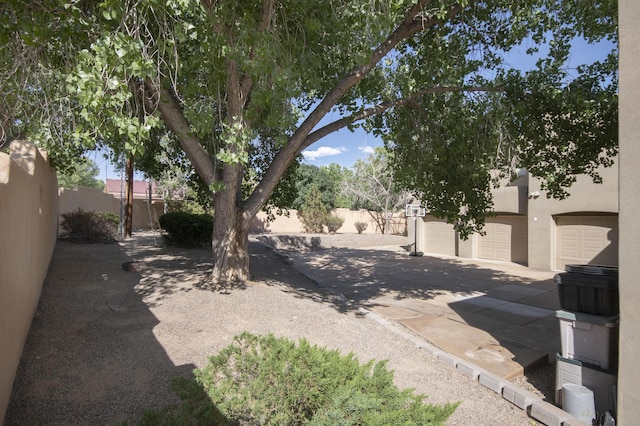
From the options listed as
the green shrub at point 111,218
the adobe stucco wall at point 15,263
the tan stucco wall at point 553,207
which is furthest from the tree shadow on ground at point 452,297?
the green shrub at point 111,218

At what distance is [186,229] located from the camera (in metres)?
13.8

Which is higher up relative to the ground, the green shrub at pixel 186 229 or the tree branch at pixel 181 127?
the tree branch at pixel 181 127

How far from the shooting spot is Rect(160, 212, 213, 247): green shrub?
45.4ft

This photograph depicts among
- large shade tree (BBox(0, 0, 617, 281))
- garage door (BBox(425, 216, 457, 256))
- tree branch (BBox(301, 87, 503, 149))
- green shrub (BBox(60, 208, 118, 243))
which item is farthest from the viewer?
garage door (BBox(425, 216, 457, 256))

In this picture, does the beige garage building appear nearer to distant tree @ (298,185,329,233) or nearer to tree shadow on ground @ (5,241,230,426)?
tree shadow on ground @ (5,241,230,426)

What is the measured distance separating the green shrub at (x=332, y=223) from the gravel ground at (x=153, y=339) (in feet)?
68.6

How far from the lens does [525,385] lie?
14.7ft

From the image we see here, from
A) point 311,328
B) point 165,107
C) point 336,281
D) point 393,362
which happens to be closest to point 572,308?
point 393,362

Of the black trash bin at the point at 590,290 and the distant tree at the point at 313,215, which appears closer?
the black trash bin at the point at 590,290

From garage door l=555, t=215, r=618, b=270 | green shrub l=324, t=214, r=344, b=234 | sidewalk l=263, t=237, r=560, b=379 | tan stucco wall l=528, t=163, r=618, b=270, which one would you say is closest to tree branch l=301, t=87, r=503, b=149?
sidewalk l=263, t=237, r=560, b=379

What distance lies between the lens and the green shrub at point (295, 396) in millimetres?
2316
